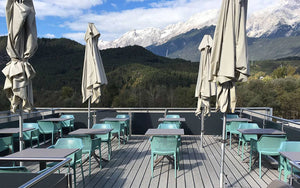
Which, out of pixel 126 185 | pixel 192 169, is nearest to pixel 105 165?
pixel 126 185

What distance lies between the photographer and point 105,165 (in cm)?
445

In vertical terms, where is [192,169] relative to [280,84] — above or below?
below

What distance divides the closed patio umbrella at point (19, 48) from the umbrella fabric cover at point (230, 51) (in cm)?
246

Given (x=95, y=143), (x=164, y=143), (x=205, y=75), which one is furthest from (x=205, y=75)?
(x=95, y=143)

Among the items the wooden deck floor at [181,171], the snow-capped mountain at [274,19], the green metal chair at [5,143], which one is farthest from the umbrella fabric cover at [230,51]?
the snow-capped mountain at [274,19]

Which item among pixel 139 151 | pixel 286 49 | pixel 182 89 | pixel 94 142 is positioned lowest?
pixel 139 151

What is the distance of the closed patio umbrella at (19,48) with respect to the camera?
307 cm

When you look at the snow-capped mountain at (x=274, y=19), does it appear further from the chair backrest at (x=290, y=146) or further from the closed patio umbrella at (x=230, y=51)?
the closed patio umbrella at (x=230, y=51)

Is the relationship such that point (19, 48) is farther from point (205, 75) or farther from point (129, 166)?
point (205, 75)

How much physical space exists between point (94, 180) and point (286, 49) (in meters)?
90.6

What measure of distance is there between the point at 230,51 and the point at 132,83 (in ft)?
55.0

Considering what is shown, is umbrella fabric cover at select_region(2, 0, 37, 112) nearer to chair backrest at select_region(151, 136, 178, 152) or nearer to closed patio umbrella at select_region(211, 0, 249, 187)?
chair backrest at select_region(151, 136, 178, 152)

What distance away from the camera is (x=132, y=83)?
63.4 feet

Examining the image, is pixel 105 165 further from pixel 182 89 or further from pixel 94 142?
pixel 182 89
